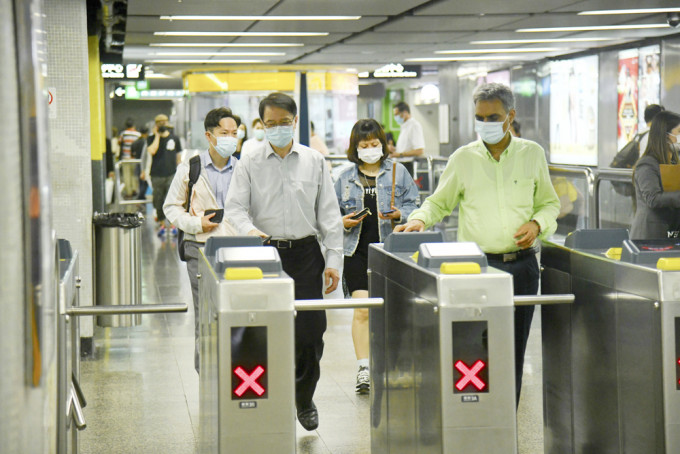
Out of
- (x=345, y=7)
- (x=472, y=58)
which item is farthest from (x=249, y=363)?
(x=472, y=58)

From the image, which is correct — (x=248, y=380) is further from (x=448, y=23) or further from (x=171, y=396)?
(x=448, y=23)

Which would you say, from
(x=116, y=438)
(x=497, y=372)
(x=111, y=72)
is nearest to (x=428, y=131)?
(x=111, y=72)

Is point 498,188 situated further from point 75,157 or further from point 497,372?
point 75,157

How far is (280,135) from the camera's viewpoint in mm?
4133

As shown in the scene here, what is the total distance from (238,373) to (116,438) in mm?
2159

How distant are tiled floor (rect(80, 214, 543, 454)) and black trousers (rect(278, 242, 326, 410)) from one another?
29 cm

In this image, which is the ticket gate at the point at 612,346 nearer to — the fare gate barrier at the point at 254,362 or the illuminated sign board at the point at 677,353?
the illuminated sign board at the point at 677,353

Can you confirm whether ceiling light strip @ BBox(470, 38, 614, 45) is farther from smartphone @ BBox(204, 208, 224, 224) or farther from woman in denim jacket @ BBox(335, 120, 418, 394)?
smartphone @ BBox(204, 208, 224, 224)

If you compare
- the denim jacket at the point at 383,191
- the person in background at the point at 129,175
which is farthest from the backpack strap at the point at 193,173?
the person in background at the point at 129,175

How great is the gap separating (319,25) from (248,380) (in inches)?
307

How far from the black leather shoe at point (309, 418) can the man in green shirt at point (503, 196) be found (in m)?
0.95

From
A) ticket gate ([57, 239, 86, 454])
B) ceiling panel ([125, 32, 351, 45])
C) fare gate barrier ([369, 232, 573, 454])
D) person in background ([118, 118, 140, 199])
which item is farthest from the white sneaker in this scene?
person in background ([118, 118, 140, 199])

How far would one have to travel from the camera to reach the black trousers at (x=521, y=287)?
12.7 ft

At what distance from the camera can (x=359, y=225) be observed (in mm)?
5199
